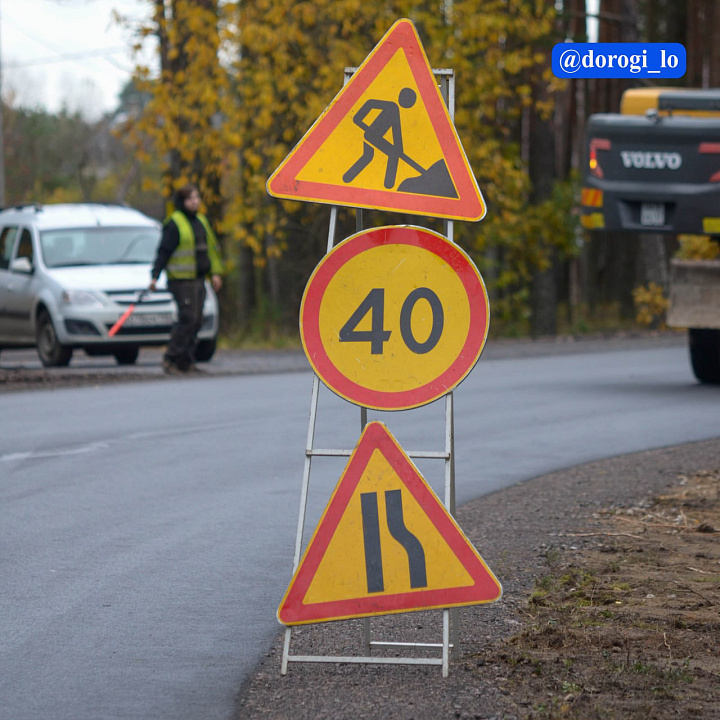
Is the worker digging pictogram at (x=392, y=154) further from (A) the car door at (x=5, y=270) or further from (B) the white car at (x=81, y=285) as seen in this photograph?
(A) the car door at (x=5, y=270)

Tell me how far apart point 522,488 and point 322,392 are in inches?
217

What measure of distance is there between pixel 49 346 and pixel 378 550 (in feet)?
44.1

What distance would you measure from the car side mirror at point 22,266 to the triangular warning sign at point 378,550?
1387 cm

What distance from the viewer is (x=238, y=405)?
13242mm

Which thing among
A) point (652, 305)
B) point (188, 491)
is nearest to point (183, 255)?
point (188, 491)

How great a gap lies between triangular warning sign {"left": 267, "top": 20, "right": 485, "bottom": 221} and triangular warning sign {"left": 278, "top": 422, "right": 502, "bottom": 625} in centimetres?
79

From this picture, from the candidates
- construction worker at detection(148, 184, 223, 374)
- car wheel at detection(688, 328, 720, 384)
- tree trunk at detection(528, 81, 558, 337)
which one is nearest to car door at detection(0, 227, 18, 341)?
construction worker at detection(148, 184, 223, 374)

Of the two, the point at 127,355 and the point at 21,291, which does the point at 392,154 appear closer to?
the point at 21,291

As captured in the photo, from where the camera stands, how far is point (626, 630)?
5.36m

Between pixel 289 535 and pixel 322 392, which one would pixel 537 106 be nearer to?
pixel 322 392

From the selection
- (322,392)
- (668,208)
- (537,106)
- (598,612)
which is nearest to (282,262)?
(537,106)

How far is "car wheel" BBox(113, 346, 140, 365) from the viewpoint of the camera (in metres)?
19.0

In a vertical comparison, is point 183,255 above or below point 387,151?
below

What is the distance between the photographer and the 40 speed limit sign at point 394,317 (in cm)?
486
